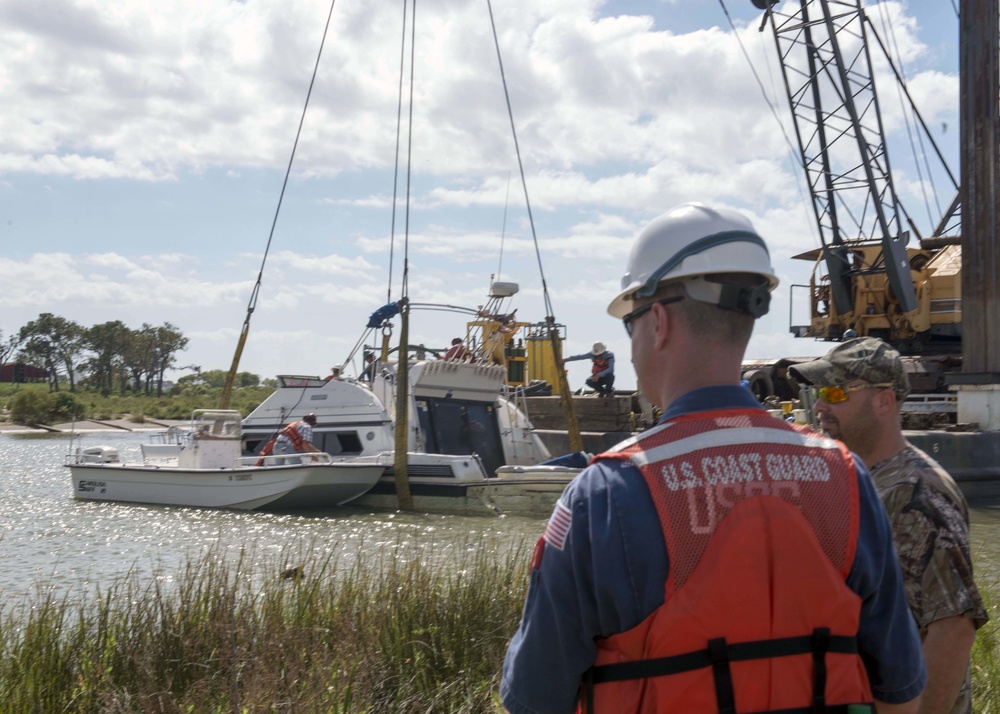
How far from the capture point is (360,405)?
2044cm

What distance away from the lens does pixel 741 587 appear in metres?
1.72

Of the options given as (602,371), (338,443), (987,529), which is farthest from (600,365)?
(987,529)

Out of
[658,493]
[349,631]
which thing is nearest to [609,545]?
[658,493]

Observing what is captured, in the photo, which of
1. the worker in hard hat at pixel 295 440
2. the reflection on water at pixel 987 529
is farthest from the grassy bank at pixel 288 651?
the worker in hard hat at pixel 295 440

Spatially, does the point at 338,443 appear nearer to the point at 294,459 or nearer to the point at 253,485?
the point at 294,459

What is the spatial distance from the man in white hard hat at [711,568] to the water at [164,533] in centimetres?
975

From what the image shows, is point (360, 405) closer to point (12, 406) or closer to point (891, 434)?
point (891, 434)

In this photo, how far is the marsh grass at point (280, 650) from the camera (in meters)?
4.77

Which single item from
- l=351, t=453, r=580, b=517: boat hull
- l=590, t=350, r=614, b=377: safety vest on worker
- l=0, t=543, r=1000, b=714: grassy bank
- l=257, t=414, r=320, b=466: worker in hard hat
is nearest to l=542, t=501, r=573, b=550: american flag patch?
l=0, t=543, r=1000, b=714: grassy bank

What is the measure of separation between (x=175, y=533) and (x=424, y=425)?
18.0 ft

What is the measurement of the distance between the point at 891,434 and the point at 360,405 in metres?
17.9

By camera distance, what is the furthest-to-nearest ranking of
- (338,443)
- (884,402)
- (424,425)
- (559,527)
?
1. (338,443)
2. (424,425)
3. (884,402)
4. (559,527)

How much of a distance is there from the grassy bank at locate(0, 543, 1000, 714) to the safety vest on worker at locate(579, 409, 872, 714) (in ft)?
9.18

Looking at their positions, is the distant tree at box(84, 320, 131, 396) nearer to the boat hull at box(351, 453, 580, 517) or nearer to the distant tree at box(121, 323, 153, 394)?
the distant tree at box(121, 323, 153, 394)
